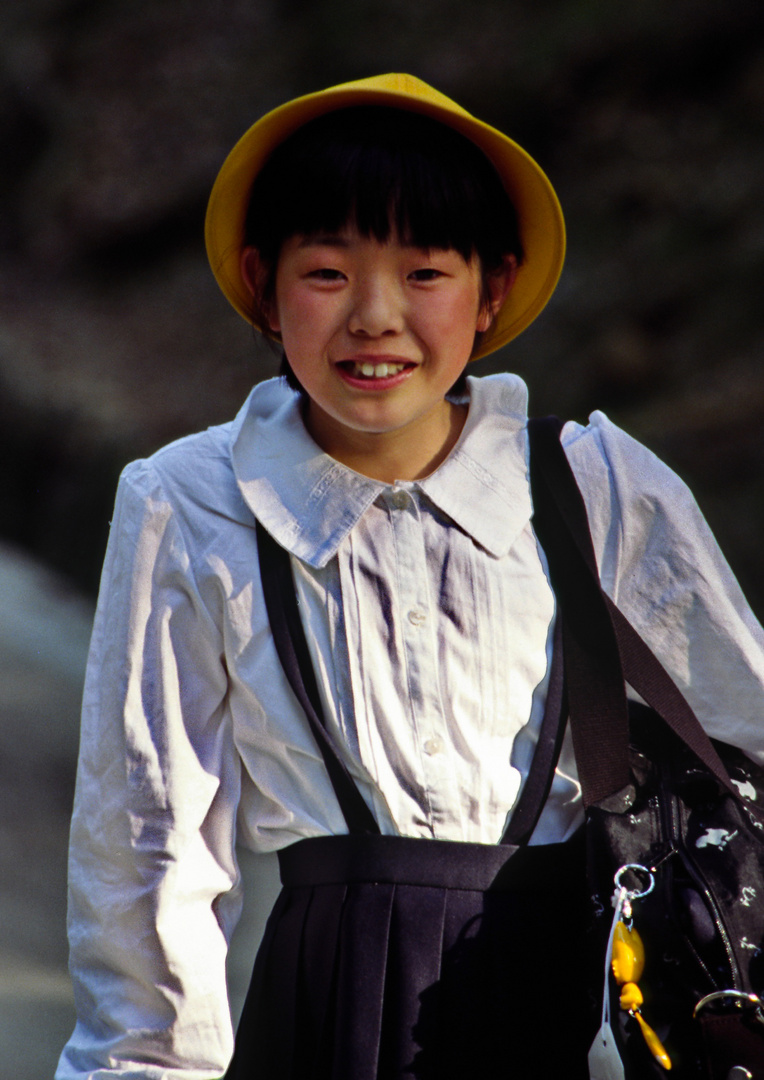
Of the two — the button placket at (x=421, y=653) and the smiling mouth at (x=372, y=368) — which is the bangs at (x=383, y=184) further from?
the button placket at (x=421, y=653)

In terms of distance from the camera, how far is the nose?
1028 millimetres

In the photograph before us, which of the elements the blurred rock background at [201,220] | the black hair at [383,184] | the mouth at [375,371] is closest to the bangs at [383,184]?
the black hair at [383,184]

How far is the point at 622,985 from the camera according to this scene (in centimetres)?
91

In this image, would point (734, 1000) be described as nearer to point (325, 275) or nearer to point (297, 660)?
point (297, 660)

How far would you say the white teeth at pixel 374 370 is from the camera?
1.06 m

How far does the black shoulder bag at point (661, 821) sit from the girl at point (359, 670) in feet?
0.11

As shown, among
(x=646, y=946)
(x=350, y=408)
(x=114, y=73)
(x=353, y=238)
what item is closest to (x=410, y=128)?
(x=353, y=238)

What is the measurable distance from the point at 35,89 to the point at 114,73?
117 millimetres

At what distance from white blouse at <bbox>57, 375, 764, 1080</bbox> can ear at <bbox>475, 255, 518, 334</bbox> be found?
13 centimetres

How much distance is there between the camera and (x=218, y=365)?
194 cm

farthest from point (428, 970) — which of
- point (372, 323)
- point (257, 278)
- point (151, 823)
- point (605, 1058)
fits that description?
point (257, 278)

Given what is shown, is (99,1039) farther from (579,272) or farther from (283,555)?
(579,272)

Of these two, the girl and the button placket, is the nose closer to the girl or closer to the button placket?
the girl

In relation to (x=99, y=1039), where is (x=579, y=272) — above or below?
above
